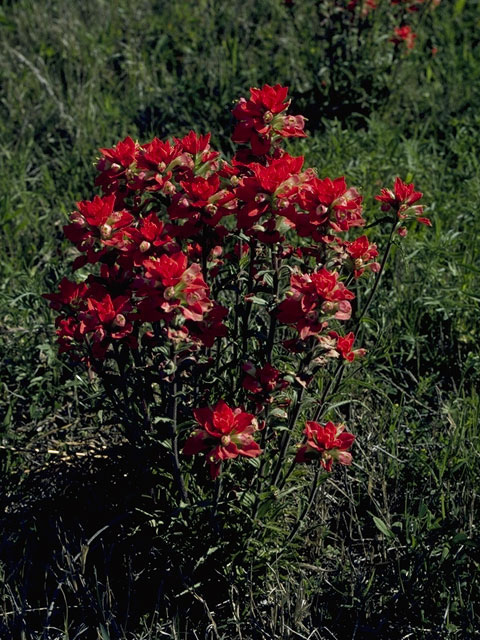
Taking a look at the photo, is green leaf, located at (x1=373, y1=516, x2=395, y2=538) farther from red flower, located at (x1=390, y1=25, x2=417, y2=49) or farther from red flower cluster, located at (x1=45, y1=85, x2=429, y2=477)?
red flower, located at (x1=390, y1=25, x2=417, y2=49)

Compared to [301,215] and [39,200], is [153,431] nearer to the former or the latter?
[301,215]

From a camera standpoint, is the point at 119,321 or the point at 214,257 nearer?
the point at 119,321

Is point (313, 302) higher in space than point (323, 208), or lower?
lower

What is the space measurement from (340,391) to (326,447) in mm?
716

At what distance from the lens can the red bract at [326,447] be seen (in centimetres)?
178

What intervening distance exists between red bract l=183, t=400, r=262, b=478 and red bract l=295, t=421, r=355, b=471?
0.20 meters

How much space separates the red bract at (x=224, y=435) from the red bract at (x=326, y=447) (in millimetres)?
196

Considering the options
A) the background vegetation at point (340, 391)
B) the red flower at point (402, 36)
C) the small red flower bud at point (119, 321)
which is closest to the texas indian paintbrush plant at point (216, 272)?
the small red flower bud at point (119, 321)

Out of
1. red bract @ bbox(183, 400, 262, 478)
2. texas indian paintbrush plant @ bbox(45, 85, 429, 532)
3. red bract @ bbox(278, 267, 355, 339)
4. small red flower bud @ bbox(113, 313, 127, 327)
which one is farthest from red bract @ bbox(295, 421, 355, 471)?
small red flower bud @ bbox(113, 313, 127, 327)

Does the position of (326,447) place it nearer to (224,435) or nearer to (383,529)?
(224,435)

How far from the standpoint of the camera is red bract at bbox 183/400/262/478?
163cm

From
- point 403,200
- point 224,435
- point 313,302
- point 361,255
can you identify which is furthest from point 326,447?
point 403,200

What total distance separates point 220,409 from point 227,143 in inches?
113

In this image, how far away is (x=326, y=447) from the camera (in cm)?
178
